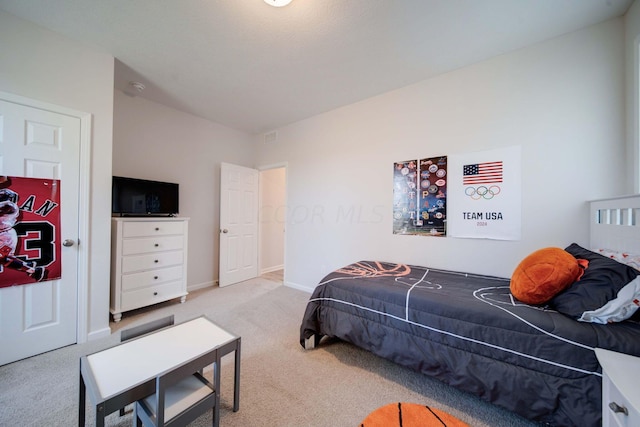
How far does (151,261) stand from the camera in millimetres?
2730

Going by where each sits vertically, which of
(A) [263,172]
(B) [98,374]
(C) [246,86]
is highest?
(C) [246,86]

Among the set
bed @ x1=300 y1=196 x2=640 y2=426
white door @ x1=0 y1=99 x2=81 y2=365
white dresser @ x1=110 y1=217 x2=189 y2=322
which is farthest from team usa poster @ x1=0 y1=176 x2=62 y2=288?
bed @ x1=300 y1=196 x2=640 y2=426

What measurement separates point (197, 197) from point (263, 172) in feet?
4.38

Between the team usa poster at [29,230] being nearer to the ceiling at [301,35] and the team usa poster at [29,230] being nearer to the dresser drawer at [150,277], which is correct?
the dresser drawer at [150,277]

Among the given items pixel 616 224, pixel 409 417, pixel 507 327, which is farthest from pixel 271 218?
pixel 616 224

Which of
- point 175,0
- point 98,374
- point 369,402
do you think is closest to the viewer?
point 98,374

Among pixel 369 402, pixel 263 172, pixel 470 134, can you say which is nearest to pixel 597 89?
pixel 470 134

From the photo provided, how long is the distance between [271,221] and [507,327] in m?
4.12

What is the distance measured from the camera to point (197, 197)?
361 cm

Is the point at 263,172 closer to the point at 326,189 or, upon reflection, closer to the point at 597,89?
the point at 326,189

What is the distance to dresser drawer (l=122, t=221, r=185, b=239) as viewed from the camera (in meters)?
2.54

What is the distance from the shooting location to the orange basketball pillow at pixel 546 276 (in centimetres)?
134

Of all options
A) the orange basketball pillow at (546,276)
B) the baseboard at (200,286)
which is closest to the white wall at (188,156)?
the baseboard at (200,286)

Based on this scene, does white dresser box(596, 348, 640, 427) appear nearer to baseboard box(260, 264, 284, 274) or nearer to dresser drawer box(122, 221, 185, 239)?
dresser drawer box(122, 221, 185, 239)
